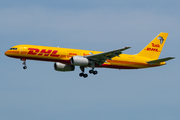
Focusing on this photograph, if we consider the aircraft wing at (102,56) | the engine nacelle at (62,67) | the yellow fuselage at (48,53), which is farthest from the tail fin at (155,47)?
the engine nacelle at (62,67)

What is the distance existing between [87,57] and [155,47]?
14385 mm

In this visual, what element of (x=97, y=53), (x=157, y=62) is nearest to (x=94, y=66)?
(x=97, y=53)

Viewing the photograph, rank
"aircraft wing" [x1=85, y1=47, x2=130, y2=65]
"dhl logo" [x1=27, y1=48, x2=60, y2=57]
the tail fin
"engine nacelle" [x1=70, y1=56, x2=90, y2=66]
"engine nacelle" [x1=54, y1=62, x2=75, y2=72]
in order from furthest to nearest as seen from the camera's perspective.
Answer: the tail fin, "engine nacelle" [x1=54, y1=62, x2=75, y2=72], "engine nacelle" [x1=70, y1=56, x2=90, y2=66], "dhl logo" [x1=27, y1=48, x2=60, y2=57], "aircraft wing" [x1=85, y1=47, x2=130, y2=65]

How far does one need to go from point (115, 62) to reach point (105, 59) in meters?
2.91

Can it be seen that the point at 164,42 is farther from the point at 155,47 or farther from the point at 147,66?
the point at 147,66

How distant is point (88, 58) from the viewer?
2318 inches

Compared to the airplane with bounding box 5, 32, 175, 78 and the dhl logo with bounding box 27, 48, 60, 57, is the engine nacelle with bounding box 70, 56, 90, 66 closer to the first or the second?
the airplane with bounding box 5, 32, 175, 78

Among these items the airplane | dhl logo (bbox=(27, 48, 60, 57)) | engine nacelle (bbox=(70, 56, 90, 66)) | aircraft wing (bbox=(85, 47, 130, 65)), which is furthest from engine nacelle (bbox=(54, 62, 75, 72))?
aircraft wing (bbox=(85, 47, 130, 65))

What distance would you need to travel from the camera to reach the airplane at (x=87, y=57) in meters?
57.4

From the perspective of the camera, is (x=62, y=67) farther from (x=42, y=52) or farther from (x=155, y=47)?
(x=155, y=47)

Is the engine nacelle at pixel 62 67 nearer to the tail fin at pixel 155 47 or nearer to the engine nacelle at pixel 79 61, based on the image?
the engine nacelle at pixel 79 61

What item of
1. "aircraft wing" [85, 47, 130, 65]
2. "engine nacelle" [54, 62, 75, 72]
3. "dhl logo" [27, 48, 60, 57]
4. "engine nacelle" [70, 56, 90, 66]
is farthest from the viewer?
"engine nacelle" [54, 62, 75, 72]

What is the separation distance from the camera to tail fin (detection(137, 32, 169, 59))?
6562 cm

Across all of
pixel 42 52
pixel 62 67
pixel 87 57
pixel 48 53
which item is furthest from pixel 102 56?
pixel 42 52
